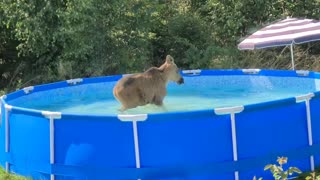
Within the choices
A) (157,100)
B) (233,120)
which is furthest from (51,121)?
(157,100)

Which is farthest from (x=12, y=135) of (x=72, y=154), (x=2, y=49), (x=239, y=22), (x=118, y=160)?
(x=239, y=22)

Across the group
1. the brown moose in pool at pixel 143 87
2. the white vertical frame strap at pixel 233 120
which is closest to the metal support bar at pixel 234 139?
the white vertical frame strap at pixel 233 120

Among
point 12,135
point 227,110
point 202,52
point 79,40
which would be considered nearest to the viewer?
point 227,110

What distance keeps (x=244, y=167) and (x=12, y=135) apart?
11.0 feet

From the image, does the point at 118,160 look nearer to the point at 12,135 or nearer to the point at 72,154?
the point at 72,154

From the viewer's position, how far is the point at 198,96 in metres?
12.8

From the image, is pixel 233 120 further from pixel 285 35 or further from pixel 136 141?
pixel 285 35

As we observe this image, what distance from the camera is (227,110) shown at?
7172mm

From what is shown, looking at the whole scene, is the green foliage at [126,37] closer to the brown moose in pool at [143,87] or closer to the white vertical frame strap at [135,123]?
the brown moose in pool at [143,87]

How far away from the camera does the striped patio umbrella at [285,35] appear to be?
1178 cm

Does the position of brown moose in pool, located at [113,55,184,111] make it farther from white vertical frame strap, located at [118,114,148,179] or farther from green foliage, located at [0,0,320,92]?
green foliage, located at [0,0,320,92]

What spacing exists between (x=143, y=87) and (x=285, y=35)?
3.64 m

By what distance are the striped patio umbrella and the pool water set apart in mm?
1033

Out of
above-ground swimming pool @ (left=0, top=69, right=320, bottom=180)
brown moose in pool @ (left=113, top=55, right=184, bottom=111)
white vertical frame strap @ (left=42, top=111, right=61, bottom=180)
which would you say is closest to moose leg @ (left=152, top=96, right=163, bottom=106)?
brown moose in pool @ (left=113, top=55, right=184, bottom=111)
